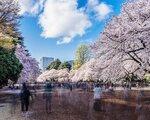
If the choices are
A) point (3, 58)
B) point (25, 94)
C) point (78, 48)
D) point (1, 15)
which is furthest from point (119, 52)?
point (78, 48)

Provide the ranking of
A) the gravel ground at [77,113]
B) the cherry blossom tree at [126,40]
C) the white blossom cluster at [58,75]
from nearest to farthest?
the cherry blossom tree at [126,40] → the gravel ground at [77,113] → the white blossom cluster at [58,75]

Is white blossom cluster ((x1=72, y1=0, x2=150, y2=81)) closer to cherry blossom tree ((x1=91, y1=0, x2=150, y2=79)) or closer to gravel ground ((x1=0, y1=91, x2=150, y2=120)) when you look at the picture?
cherry blossom tree ((x1=91, y1=0, x2=150, y2=79))

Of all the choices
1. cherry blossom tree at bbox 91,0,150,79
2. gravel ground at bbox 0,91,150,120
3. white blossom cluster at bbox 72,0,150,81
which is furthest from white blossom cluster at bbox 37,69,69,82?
cherry blossom tree at bbox 91,0,150,79

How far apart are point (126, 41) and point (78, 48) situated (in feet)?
374

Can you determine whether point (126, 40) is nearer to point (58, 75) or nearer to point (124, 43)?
point (124, 43)

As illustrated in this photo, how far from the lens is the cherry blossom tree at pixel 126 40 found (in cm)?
2075

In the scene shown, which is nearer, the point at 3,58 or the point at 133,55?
the point at 133,55

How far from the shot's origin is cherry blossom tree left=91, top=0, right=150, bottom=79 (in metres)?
20.8

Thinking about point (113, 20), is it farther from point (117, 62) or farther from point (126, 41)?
point (126, 41)

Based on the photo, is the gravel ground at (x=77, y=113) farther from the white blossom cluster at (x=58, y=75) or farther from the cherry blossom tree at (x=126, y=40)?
the white blossom cluster at (x=58, y=75)

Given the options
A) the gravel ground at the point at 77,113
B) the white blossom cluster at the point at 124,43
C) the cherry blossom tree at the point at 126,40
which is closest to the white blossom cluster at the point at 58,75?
the gravel ground at the point at 77,113

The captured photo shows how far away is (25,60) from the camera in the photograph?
321 feet

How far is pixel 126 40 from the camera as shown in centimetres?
2209

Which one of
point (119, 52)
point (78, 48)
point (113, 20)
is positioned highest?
point (78, 48)
